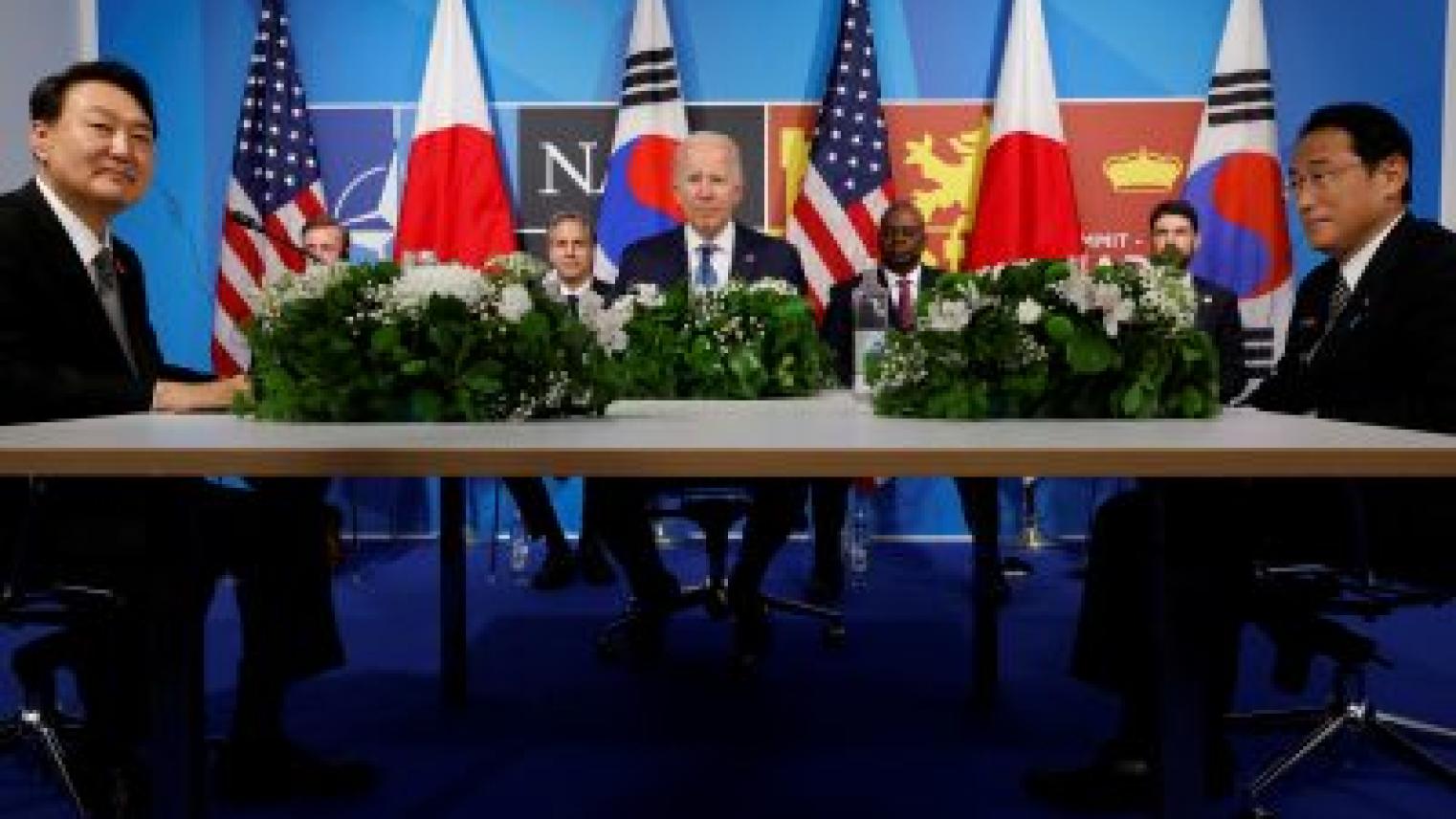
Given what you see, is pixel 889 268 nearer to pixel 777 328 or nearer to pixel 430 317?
pixel 777 328

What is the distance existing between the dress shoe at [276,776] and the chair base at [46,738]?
316 mm

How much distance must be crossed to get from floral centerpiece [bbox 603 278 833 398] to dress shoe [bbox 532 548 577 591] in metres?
2.54

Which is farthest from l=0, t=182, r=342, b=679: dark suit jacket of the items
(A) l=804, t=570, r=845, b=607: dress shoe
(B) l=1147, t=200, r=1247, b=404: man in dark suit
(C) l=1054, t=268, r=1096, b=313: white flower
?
(B) l=1147, t=200, r=1247, b=404: man in dark suit

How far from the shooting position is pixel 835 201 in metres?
6.73

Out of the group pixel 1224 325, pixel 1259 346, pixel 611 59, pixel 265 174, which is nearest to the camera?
pixel 1224 325

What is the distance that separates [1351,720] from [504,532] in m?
4.88

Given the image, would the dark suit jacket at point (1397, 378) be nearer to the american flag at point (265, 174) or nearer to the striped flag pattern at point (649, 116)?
the striped flag pattern at point (649, 116)

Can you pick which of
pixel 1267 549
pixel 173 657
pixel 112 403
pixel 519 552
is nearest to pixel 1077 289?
pixel 1267 549

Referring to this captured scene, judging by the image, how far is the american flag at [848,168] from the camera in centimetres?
671

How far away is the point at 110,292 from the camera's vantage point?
3119 millimetres

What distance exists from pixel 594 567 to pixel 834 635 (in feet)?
5.70

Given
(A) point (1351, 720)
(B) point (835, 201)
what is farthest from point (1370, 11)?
(A) point (1351, 720)

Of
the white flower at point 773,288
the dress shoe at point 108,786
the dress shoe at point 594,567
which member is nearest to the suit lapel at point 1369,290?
the white flower at point 773,288

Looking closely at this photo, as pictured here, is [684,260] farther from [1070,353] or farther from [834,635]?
[1070,353]
